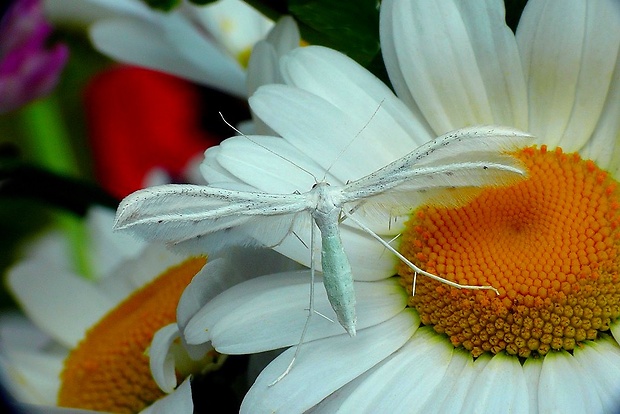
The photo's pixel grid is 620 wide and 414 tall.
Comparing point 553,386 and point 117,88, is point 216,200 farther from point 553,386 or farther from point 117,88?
point 117,88

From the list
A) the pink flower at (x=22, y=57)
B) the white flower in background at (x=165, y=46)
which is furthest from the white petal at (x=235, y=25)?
the pink flower at (x=22, y=57)

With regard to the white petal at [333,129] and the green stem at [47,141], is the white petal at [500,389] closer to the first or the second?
the white petal at [333,129]

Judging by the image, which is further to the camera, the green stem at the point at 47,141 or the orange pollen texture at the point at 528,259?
the green stem at the point at 47,141

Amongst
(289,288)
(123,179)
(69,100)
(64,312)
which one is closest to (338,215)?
(289,288)

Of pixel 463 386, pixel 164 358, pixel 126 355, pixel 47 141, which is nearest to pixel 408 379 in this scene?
pixel 463 386

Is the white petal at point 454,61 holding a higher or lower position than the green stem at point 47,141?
higher

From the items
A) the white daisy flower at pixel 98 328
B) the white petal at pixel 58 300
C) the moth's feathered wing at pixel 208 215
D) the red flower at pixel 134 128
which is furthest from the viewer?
the red flower at pixel 134 128

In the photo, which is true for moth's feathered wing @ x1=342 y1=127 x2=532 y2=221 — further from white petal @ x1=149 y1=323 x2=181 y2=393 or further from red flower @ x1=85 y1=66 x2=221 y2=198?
red flower @ x1=85 y1=66 x2=221 y2=198
